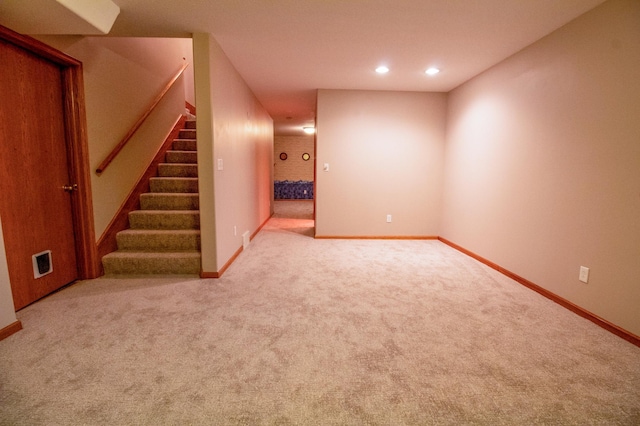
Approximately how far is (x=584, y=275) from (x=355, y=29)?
274cm

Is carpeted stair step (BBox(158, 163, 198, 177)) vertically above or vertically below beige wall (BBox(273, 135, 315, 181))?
below

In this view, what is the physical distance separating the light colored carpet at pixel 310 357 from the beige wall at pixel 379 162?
6.74 feet

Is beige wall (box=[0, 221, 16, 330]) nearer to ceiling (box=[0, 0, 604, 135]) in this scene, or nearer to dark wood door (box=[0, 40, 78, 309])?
dark wood door (box=[0, 40, 78, 309])

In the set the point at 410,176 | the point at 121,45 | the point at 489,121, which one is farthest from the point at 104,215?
the point at 489,121

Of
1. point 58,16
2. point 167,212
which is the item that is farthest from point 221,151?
point 58,16

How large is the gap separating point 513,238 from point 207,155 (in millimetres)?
3208

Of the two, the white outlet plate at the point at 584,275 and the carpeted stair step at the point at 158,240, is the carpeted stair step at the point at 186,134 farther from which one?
the white outlet plate at the point at 584,275

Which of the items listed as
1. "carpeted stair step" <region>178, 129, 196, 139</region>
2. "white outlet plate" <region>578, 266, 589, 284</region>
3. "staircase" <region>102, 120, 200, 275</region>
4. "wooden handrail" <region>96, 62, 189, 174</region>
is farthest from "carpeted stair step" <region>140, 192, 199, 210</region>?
A: "white outlet plate" <region>578, 266, 589, 284</region>

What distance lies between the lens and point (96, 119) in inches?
119

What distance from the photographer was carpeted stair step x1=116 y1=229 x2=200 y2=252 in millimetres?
3334

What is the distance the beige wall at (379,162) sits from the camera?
472cm

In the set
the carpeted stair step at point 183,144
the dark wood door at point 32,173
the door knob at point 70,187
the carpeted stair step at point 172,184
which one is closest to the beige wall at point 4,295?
the dark wood door at point 32,173

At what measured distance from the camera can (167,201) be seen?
3777mm

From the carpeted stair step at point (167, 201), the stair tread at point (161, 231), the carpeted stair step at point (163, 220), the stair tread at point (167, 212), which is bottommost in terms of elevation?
the stair tread at point (161, 231)
